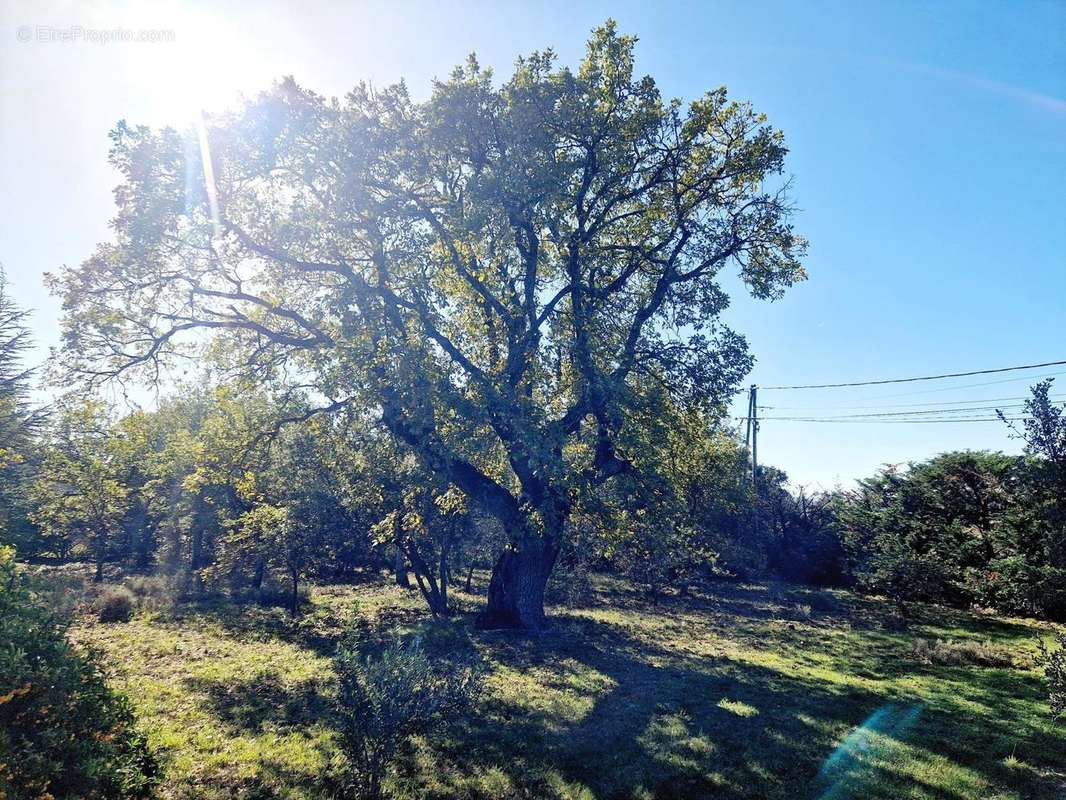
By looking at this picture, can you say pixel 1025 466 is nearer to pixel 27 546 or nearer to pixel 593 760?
pixel 593 760

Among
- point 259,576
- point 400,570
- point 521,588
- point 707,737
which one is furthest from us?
point 400,570

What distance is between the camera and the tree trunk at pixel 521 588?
15875 mm

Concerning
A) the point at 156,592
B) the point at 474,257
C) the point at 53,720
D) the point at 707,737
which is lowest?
the point at 156,592

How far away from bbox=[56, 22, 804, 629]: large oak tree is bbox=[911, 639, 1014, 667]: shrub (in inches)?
369

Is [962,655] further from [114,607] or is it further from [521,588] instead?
[114,607]

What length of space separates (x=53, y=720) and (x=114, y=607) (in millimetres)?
16290

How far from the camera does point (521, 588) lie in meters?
16.1

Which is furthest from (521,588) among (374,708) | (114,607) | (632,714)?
(114,607)

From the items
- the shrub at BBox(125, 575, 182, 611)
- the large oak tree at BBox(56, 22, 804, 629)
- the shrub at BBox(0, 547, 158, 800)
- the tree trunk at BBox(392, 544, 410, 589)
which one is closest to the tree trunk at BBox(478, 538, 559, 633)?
the large oak tree at BBox(56, 22, 804, 629)

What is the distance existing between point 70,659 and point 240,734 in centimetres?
326

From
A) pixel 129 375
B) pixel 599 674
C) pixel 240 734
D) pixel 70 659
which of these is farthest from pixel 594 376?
pixel 129 375

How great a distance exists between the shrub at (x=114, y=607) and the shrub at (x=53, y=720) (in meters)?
14.2

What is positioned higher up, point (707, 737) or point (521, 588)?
point (521, 588)

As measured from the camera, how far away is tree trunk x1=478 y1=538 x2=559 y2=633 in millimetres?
15875
